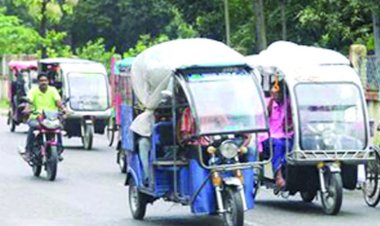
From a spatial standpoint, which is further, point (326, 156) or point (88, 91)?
point (88, 91)

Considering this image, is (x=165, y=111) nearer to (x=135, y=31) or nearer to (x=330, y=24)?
(x=330, y=24)

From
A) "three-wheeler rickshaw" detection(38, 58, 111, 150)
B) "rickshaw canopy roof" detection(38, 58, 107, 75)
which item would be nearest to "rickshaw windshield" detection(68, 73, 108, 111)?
"three-wheeler rickshaw" detection(38, 58, 111, 150)

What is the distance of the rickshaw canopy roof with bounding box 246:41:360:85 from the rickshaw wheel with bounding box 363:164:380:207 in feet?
4.24

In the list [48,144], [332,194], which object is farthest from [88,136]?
[332,194]

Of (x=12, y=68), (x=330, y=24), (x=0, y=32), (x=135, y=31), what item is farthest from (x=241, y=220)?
(x=135, y=31)

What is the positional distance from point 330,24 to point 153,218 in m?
20.4

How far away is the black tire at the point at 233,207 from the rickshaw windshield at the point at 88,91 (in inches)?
668

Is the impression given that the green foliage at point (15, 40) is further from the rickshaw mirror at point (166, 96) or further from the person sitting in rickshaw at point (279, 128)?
the rickshaw mirror at point (166, 96)

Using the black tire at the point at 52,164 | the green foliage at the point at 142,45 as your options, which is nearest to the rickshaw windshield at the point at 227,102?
the black tire at the point at 52,164

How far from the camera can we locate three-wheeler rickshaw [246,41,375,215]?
16.4m

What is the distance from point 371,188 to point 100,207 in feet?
12.3

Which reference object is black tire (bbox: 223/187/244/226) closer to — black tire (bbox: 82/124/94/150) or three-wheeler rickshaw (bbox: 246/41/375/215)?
three-wheeler rickshaw (bbox: 246/41/375/215)

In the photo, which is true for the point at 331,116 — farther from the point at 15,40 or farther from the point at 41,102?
the point at 15,40

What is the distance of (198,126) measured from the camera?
46.2 feet
